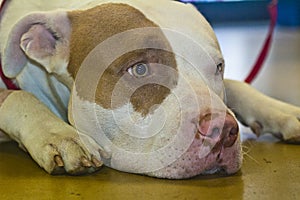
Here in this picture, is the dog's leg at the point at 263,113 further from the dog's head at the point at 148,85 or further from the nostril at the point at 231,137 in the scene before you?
the nostril at the point at 231,137

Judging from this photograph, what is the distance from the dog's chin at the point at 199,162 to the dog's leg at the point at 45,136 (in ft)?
0.52

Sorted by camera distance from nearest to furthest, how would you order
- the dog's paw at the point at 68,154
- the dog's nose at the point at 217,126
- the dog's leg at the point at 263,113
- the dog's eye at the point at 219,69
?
1. the dog's nose at the point at 217,126
2. the dog's paw at the point at 68,154
3. the dog's eye at the point at 219,69
4. the dog's leg at the point at 263,113

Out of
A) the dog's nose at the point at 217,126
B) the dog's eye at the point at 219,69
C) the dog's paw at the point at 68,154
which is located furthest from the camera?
the dog's eye at the point at 219,69

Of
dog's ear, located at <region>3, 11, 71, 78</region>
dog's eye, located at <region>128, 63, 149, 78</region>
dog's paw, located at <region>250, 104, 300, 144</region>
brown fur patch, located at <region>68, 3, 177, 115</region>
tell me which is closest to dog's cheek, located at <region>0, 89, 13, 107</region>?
dog's ear, located at <region>3, 11, 71, 78</region>

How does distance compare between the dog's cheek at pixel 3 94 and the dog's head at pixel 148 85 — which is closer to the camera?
the dog's head at pixel 148 85

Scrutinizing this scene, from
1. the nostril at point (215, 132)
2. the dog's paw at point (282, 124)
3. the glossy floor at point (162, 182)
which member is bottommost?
the dog's paw at point (282, 124)

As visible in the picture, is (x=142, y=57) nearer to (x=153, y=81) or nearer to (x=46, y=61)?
(x=153, y=81)

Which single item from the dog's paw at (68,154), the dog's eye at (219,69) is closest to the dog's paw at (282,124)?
the dog's eye at (219,69)

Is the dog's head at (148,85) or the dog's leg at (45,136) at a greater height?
the dog's head at (148,85)

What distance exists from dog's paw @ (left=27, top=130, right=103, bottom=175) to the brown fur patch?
105mm

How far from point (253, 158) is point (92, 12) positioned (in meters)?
0.58

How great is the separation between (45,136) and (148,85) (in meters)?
0.28

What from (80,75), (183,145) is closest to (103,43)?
(80,75)

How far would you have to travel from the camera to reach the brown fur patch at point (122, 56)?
1.74m
